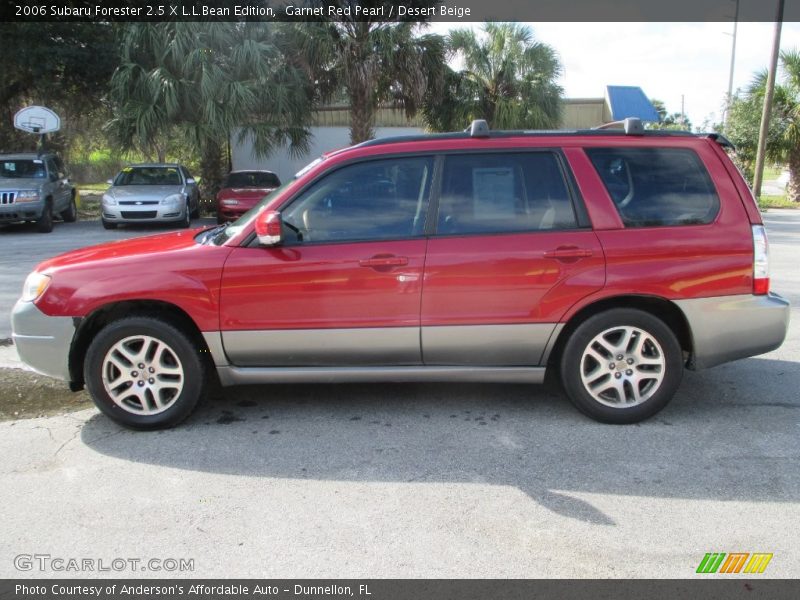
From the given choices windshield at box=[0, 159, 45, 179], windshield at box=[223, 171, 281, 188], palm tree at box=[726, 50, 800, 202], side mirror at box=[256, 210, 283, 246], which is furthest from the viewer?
palm tree at box=[726, 50, 800, 202]

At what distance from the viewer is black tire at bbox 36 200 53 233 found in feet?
49.8

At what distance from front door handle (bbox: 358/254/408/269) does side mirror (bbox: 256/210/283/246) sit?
0.52m

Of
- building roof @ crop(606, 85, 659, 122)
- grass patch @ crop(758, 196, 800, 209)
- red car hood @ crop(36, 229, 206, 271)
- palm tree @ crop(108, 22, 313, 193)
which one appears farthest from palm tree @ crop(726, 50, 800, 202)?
red car hood @ crop(36, 229, 206, 271)

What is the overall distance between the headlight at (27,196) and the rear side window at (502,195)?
13.7m

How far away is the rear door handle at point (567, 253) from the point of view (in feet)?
13.4

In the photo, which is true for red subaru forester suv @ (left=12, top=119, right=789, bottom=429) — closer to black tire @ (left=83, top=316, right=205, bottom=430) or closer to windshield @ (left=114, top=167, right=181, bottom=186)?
black tire @ (left=83, top=316, right=205, bottom=430)

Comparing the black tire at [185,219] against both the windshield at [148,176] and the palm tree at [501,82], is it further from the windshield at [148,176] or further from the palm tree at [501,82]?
the palm tree at [501,82]

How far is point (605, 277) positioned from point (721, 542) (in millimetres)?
1666

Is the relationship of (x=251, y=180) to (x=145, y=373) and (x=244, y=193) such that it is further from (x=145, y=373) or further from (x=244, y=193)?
(x=145, y=373)

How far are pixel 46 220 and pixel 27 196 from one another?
0.71 metres

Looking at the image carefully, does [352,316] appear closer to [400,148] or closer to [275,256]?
Answer: [275,256]

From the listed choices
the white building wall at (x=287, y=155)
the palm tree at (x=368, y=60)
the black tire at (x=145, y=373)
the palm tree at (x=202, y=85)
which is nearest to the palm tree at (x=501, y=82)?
the palm tree at (x=368, y=60)

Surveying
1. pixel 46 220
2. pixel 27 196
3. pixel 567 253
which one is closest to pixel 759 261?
pixel 567 253
